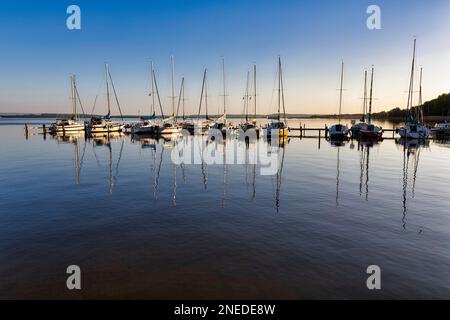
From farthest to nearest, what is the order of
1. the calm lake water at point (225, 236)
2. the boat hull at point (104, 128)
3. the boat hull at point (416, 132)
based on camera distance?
the boat hull at point (104, 128), the boat hull at point (416, 132), the calm lake water at point (225, 236)

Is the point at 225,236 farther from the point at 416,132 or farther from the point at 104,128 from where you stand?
the point at 104,128

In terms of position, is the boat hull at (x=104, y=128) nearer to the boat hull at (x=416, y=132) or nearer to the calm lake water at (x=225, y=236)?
the calm lake water at (x=225, y=236)

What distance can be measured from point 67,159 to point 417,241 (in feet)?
104

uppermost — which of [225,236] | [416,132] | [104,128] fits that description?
[104,128]

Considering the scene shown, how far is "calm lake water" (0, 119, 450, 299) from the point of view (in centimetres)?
824

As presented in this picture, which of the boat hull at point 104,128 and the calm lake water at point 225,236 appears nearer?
the calm lake water at point 225,236

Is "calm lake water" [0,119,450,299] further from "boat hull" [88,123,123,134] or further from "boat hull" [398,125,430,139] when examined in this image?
"boat hull" [88,123,123,134]

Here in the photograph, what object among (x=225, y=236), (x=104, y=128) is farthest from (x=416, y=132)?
(x=104, y=128)

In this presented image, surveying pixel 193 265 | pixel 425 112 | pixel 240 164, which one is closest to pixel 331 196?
pixel 193 265

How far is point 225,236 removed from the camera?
11.6 meters

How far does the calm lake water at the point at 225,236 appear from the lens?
324 inches

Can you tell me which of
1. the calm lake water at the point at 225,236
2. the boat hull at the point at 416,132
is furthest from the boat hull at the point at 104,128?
the boat hull at the point at 416,132

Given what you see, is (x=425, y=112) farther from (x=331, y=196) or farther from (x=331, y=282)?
(x=331, y=282)

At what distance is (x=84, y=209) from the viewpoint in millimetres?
14984
